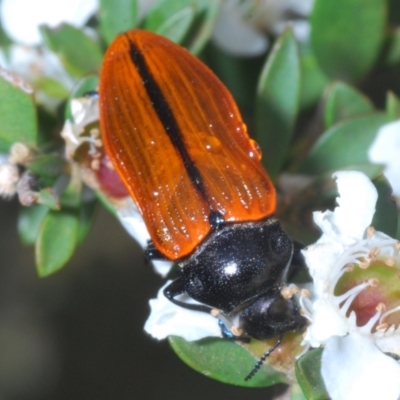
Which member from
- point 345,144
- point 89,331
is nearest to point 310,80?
point 345,144

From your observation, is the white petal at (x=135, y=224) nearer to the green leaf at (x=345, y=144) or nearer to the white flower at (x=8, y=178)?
the white flower at (x=8, y=178)

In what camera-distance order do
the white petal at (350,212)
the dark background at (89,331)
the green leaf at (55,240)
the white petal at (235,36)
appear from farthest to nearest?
the dark background at (89,331) < the white petal at (235,36) < the green leaf at (55,240) < the white petal at (350,212)

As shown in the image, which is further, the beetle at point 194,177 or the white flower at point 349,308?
the beetle at point 194,177

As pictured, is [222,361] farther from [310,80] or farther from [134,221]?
[310,80]

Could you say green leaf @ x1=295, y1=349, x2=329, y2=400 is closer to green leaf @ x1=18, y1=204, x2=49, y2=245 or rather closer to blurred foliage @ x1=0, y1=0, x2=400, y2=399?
blurred foliage @ x1=0, y1=0, x2=400, y2=399

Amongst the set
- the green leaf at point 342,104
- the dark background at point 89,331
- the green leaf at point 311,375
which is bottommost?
the dark background at point 89,331

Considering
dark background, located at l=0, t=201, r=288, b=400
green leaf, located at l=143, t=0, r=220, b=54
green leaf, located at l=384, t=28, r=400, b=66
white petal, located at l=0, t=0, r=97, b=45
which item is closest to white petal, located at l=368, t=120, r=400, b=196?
green leaf, located at l=384, t=28, r=400, b=66

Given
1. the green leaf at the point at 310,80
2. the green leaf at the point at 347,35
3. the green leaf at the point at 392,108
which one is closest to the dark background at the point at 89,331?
the green leaf at the point at 310,80
